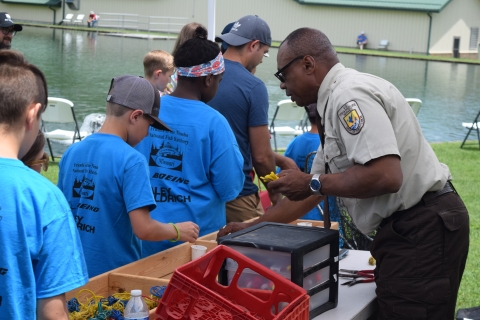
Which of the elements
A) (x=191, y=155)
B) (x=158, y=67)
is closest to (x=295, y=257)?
(x=191, y=155)

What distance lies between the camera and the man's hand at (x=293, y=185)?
10.8ft

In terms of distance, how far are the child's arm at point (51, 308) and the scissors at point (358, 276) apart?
1.87 metres

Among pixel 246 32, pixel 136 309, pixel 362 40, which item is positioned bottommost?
pixel 362 40

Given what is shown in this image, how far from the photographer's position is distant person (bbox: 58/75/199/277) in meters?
3.46

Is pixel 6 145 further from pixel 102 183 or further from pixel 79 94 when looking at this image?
pixel 79 94

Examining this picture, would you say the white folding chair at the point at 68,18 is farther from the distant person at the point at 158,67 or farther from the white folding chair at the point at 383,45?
the distant person at the point at 158,67

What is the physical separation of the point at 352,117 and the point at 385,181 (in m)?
0.30

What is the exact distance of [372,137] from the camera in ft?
9.73

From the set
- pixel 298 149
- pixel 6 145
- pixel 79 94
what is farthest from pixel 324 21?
pixel 6 145

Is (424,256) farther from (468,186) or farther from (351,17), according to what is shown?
(351,17)

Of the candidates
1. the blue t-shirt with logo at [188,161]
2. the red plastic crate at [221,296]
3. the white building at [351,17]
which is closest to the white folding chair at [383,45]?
the white building at [351,17]

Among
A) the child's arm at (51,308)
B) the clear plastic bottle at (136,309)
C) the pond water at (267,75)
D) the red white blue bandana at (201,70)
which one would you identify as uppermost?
the red white blue bandana at (201,70)

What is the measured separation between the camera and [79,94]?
65.3 feet

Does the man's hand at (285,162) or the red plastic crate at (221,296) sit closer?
the red plastic crate at (221,296)
